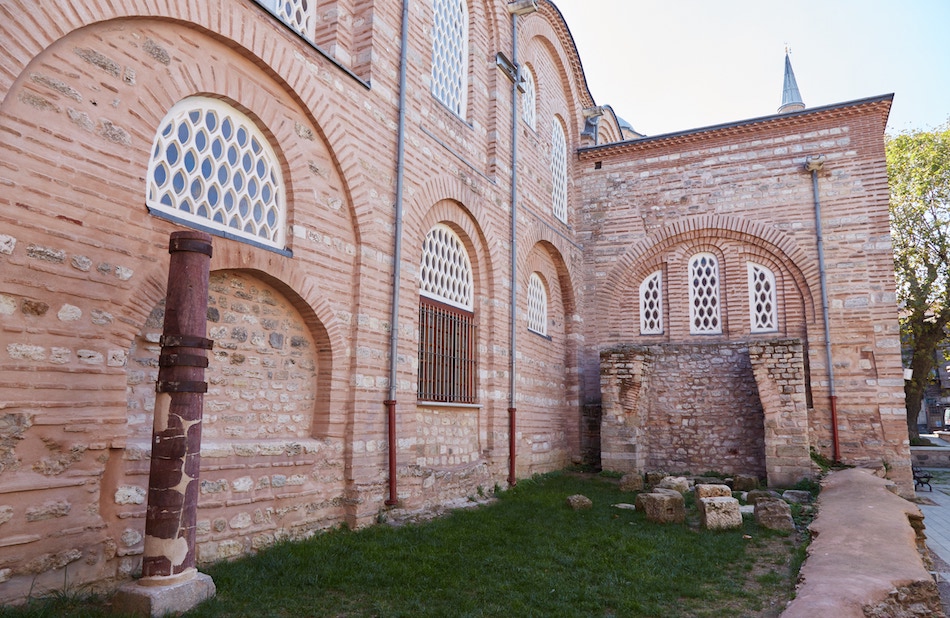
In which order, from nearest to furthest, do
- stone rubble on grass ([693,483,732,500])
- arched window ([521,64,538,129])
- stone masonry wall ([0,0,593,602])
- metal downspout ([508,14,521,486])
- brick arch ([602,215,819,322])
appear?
stone masonry wall ([0,0,593,602])
stone rubble on grass ([693,483,732,500])
metal downspout ([508,14,521,486])
arched window ([521,64,538,129])
brick arch ([602,215,819,322])

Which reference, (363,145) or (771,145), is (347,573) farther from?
(771,145)

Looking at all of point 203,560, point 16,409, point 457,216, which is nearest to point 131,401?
point 16,409

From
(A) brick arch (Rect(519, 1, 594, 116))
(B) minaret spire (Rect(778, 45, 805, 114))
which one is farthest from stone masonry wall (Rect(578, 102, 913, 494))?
(B) minaret spire (Rect(778, 45, 805, 114))

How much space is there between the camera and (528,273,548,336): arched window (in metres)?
11.7

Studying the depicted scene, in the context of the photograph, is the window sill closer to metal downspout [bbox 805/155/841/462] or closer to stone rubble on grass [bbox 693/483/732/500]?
stone rubble on grass [bbox 693/483/732/500]

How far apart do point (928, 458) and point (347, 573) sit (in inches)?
770

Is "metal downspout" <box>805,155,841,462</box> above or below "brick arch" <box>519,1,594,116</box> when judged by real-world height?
below

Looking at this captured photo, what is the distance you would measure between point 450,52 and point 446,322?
4038mm

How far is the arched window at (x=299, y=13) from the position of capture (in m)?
6.39

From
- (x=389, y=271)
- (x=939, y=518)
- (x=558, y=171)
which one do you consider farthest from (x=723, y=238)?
(x=389, y=271)

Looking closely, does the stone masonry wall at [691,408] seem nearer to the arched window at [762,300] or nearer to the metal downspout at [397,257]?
the arched window at [762,300]

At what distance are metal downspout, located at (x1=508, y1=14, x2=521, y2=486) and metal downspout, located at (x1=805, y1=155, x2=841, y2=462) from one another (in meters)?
5.90

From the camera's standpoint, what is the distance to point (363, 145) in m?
6.86

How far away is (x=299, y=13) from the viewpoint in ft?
22.1
